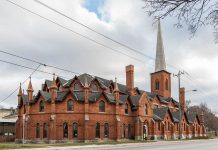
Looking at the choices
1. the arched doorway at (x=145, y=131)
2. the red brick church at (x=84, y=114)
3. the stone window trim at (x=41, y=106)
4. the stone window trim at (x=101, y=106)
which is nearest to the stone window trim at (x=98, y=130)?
the red brick church at (x=84, y=114)

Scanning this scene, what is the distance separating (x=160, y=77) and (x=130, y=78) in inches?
884

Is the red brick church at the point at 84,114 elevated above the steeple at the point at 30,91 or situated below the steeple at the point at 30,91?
below

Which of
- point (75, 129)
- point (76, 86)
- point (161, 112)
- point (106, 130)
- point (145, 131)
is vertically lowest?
point (145, 131)

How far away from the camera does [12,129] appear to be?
202 ft

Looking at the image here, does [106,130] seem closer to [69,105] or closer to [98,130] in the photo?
[98,130]

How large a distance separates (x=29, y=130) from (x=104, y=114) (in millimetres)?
11609

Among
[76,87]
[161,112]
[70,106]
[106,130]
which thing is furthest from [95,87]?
[161,112]

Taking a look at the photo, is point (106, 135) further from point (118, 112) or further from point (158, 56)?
point (158, 56)

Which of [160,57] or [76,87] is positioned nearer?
[76,87]

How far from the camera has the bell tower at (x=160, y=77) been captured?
265 ft

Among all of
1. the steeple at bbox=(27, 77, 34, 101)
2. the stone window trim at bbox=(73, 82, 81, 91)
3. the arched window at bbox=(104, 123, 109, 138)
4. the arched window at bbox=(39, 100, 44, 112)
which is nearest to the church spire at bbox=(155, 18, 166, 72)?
the stone window trim at bbox=(73, 82, 81, 91)

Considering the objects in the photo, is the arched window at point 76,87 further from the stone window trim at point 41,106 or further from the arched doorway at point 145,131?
the arched doorway at point 145,131

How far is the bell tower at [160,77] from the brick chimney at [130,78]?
2066cm

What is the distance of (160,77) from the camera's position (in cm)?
8088
